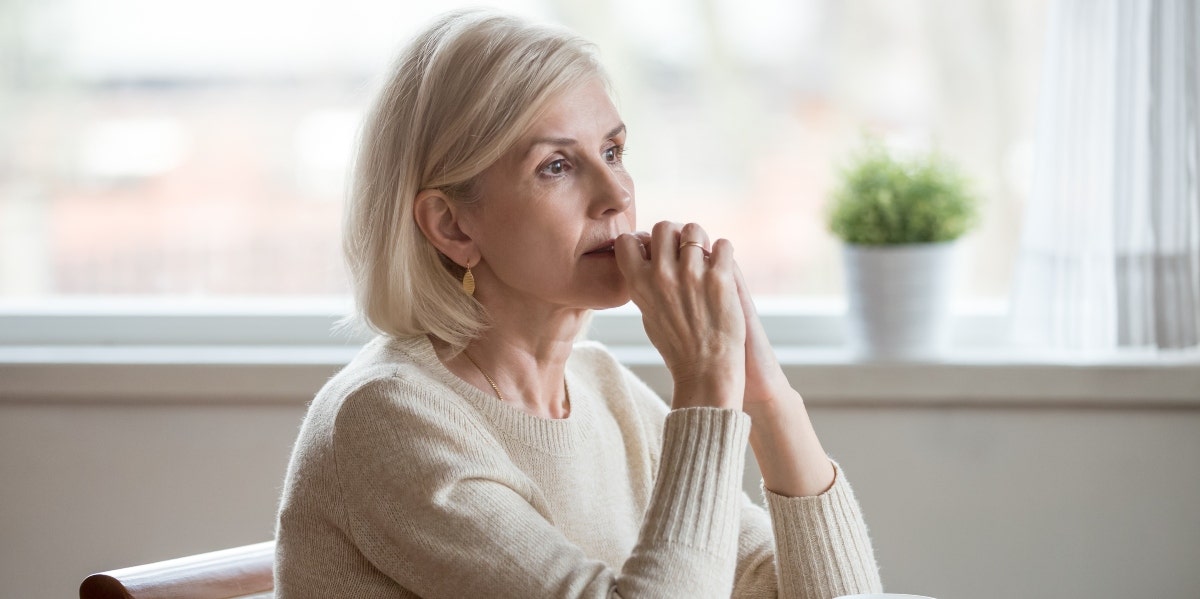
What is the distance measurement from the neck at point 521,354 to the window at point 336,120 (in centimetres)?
107

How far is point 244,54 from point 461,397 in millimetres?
1519

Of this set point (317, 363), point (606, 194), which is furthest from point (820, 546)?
point (317, 363)

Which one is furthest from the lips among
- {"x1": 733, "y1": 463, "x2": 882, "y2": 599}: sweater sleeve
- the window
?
the window

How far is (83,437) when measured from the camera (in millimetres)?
2438

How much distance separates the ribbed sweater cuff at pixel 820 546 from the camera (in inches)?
56.8

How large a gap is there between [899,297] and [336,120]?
1304 mm

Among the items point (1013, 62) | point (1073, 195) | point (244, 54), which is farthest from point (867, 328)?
point (244, 54)

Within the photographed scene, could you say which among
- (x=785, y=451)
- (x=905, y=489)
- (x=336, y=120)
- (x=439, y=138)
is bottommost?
(x=905, y=489)

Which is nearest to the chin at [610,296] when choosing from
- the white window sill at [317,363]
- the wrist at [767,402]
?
the wrist at [767,402]

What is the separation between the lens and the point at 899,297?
2264 millimetres

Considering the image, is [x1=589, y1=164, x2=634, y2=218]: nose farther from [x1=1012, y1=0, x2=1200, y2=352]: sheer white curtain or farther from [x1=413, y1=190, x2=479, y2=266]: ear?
[x1=1012, y1=0, x2=1200, y2=352]: sheer white curtain

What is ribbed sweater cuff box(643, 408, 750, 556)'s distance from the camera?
1252 millimetres

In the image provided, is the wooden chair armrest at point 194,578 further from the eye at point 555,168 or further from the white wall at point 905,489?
the white wall at point 905,489

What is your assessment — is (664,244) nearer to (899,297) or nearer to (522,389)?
(522,389)
